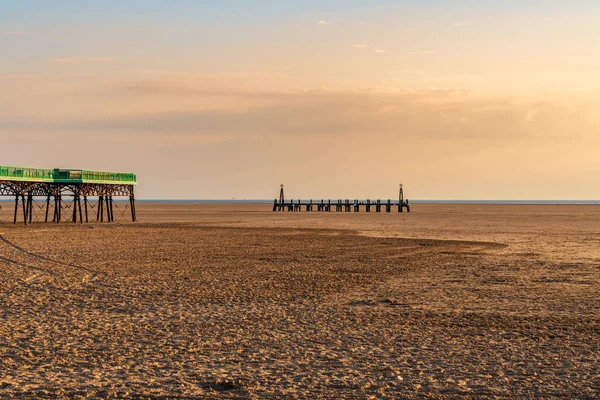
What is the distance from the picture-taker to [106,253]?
91.0 ft

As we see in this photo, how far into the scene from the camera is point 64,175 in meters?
55.0

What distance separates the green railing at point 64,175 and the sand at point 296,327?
26109 millimetres

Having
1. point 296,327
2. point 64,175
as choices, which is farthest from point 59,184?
point 296,327

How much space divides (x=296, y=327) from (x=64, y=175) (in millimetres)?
46403

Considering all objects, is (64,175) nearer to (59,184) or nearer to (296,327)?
(59,184)

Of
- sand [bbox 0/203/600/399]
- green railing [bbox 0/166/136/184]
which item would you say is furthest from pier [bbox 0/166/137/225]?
sand [bbox 0/203/600/399]

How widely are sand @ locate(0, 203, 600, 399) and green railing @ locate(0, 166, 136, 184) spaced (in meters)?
26.1

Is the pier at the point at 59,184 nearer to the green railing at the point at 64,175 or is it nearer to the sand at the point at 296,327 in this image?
the green railing at the point at 64,175

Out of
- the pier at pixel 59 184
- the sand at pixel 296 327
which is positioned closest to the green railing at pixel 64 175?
the pier at pixel 59 184

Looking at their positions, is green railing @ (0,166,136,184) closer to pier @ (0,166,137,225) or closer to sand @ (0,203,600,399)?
pier @ (0,166,137,225)

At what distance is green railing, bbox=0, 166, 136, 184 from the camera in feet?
162

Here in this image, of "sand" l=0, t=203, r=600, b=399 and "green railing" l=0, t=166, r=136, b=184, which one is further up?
"green railing" l=0, t=166, r=136, b=184

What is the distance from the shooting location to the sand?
372 inches

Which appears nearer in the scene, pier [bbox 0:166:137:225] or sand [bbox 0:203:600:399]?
sand [bbox 0:203:600:399]
